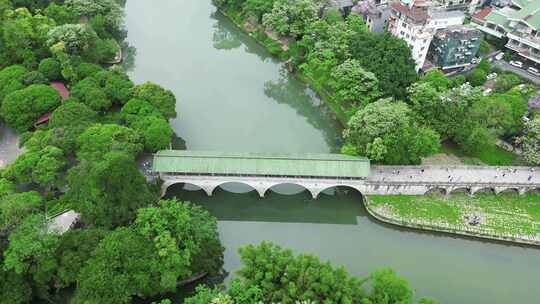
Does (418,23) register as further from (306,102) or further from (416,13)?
(306,102)

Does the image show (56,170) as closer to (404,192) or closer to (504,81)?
(404,192)

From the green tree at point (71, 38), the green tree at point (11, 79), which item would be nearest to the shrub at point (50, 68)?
the green tree at point (11, 79)

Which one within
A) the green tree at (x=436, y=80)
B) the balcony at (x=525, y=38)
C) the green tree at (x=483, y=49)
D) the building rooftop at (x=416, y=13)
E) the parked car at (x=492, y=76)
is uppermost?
the building rooftop at (x=416, y=13)

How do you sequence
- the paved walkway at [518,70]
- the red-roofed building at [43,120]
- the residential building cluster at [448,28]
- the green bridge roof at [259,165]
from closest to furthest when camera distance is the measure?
the green bridge roof at [259,165]
the red-roofed building at [43,120]
the residential building cluster at [448,28]
the paved walkway at [518,70]

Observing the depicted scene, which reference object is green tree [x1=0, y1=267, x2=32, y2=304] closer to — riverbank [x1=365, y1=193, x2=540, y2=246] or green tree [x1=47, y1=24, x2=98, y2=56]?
riverbank [x1=365, y1=193, x2=540, y2=246]

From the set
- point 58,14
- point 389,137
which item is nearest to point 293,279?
point 389,137

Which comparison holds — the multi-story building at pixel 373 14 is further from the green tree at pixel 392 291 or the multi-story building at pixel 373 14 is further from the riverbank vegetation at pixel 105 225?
the green tree at pixel 392 291
